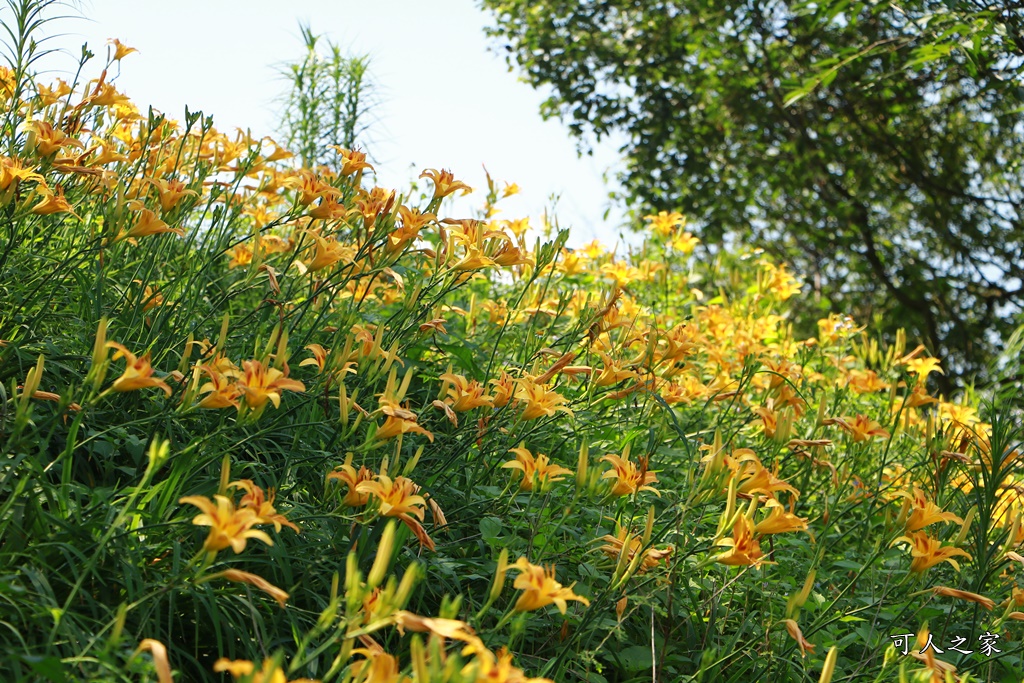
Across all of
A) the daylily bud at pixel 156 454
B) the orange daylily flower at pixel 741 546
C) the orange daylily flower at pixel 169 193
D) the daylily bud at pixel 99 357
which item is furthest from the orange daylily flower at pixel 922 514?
the orange daylily flower at pixel 169 193

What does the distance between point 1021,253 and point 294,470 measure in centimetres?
960

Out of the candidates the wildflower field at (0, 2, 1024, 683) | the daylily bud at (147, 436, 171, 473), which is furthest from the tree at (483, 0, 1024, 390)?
the daylily bud at (147, 436, 171, 473)

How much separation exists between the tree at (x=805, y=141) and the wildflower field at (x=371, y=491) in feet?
22.4

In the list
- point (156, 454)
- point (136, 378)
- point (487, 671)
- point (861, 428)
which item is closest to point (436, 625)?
point (487, 671)

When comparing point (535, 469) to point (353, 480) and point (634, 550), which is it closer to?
point (634, 550)

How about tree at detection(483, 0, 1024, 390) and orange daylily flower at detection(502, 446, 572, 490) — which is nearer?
orange daylily flower at detection(502, 446, 572, 490)

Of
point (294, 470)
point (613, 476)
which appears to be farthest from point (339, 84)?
point (613, 476)

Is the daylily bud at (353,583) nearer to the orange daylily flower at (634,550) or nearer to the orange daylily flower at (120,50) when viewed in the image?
the orange daylily flower at (634,550)

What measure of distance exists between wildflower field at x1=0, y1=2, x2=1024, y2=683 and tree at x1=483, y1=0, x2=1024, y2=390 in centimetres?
682

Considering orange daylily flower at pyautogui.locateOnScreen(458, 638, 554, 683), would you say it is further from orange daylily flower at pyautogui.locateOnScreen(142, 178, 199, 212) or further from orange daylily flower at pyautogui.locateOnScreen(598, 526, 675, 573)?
orange daylily flower at pyautogui.locateOnScreen(142, 178, 199, 212)

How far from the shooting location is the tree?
952 cm

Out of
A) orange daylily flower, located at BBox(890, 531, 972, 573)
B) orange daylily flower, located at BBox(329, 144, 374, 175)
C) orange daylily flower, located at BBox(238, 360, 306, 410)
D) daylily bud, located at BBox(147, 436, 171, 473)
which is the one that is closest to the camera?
daylily bud, located at BBox(147, 436, 171, 473)

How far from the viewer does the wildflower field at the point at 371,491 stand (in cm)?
→ 160

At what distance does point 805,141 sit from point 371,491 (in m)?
9.10
